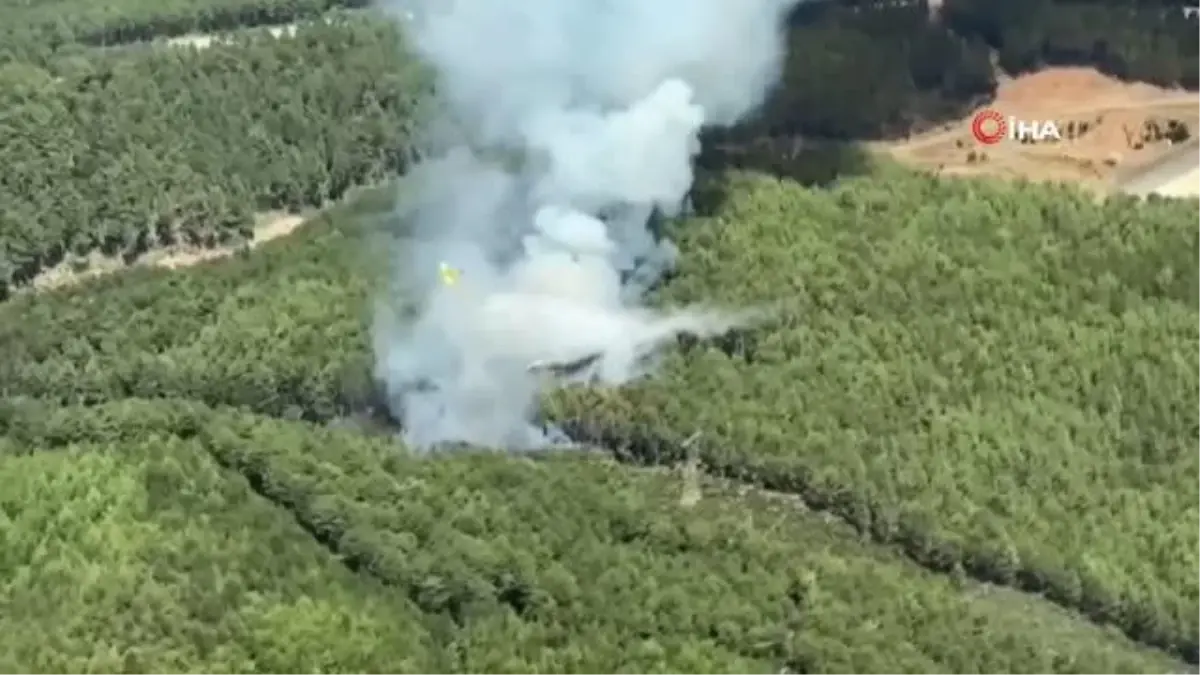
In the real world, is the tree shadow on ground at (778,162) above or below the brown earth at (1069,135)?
below

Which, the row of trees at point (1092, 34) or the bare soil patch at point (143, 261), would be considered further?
the row of trees at point (1092, 34)

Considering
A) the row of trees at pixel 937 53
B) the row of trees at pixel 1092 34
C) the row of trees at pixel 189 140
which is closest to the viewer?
the row of trees at pixel 189 140

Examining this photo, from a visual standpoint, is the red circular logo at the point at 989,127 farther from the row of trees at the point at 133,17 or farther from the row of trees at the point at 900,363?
the row of trees at the point at 133,17

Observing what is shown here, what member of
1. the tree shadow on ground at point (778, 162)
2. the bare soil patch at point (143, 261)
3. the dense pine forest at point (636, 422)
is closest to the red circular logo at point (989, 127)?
the dense pine forest at point (636, 422)

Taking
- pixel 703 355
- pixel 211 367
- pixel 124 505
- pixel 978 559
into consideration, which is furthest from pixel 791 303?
pixel 124 505

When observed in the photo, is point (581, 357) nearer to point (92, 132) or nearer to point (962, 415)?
point (962, 415)

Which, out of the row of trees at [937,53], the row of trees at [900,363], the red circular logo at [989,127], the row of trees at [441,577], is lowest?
the row of trees at [441,577]

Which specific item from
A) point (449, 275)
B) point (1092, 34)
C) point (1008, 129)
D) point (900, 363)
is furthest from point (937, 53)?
point (449, 275)
